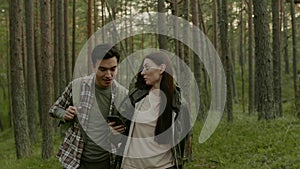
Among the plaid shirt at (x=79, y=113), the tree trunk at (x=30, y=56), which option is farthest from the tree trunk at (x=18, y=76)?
the plaid shirt at (x=79, y=113)

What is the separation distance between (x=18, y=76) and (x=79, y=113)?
9.04 meters

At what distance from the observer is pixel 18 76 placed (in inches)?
491

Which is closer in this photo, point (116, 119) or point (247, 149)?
point (116, 119)

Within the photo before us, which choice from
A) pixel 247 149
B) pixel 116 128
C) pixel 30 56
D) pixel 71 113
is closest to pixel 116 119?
pixel 116 128

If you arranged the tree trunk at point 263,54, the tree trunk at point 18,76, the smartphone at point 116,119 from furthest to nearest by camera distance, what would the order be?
the tree trunk at point 263,54
the tree trunk at point 18,76
the smartphone at point 116,119

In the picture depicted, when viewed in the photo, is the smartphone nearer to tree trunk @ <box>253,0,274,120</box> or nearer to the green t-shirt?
the green t-shirt

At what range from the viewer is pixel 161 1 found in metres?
9.07

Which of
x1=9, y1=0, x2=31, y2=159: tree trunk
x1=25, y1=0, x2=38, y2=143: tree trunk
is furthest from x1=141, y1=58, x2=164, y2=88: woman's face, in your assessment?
x1=25, y1=0, x2=38, y2=143: tree trunk

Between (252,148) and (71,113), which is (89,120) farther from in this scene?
(252,148)

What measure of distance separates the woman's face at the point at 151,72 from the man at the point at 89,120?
24cm

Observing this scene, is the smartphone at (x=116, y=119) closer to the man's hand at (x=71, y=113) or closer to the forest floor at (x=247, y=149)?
the man's hand at (x=71, y=113)

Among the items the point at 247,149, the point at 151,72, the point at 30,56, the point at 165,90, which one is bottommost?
the point at 247,149

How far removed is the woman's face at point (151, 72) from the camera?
12.9ft

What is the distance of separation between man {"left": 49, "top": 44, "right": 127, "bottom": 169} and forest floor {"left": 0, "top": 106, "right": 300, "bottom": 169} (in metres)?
5.00
